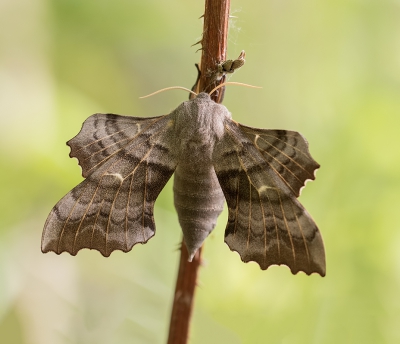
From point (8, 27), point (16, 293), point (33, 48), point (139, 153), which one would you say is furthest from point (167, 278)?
point (8, 27)

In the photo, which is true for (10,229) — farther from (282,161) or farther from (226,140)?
(282,161)

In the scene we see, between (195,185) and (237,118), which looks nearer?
(195,185)

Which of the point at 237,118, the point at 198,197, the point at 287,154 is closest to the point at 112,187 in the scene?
the point at 198,197

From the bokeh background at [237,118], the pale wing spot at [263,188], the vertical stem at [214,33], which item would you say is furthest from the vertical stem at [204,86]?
the bokeh background at [237,118]

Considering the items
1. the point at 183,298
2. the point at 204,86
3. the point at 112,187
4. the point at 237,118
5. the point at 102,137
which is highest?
the point at 237,118

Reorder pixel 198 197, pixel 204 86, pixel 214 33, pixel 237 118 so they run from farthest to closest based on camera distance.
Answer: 1. pixel 237 118
2. pixel 198 197
3. pixel 204 86
4. pixel 214 33

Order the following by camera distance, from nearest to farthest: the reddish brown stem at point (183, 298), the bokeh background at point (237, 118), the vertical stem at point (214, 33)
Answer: the vertical stem at point (214, 33) < the reddish brown stem at point (183, 298) < the bokeh background at point (237, 118)

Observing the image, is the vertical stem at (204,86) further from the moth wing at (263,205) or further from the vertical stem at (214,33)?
the moth wing at (263,205)

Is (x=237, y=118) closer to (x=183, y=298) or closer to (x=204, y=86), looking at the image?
(x=204, y=86)

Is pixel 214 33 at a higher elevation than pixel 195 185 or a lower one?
higher
